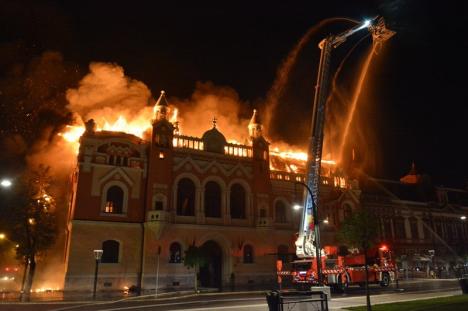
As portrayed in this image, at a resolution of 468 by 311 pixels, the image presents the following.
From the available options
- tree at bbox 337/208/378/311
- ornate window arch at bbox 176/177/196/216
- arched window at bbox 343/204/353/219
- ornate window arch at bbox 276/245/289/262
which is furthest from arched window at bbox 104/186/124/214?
arched window at bbox 343/204/353/219

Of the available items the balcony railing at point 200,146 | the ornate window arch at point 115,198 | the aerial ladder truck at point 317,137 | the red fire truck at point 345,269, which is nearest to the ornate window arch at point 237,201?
the balcony railing at point 200,146

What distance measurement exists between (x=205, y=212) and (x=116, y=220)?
9.31 m

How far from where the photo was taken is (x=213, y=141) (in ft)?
146

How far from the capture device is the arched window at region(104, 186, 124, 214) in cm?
3766

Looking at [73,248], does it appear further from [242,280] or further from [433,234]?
[433,234]

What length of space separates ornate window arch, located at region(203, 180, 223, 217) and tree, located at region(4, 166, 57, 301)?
15.0 m

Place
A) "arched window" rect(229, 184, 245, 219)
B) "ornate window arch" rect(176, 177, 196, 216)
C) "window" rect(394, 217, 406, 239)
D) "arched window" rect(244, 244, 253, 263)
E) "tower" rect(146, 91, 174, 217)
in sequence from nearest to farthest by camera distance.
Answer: "tower" rect(146, 91, 174, 217)
"ornate window arch" rect(176, 177, 196, 216)
"arched window" rect(244, 244, 253, 263)
"arched window" rect(229, 184, 245, 219)
"window" rect(394, 217, 406, 239)

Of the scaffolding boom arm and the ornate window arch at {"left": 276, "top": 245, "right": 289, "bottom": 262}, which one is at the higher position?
the scaffolding boom arm

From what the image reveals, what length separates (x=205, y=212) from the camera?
137 feet

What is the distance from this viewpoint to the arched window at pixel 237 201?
43.7 m

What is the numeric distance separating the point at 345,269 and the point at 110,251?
21.0 metres

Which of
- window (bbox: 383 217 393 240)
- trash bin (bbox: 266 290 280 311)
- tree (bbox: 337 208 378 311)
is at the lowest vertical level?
trash bin (bbox: 266 290 280 311)

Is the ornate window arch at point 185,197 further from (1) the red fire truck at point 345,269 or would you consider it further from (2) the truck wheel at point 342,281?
(2) the truck wheel at point 342,281

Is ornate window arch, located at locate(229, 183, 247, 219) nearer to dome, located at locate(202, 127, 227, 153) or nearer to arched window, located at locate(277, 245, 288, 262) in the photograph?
dome, located at locate(202, 127, 227, 153)
